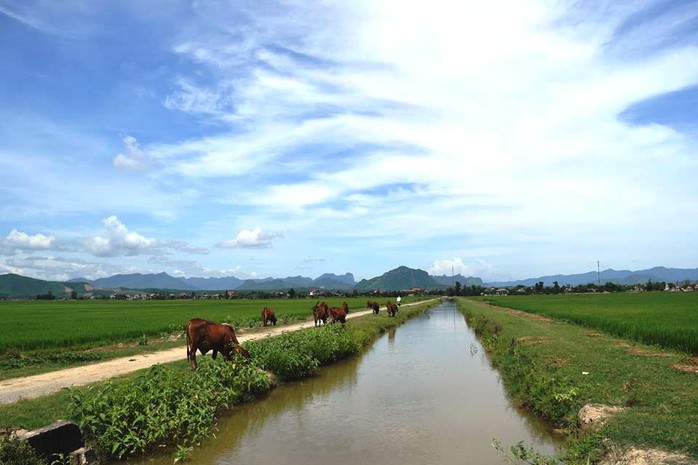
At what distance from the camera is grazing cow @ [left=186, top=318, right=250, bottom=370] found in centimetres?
1491

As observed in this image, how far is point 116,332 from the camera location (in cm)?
2453

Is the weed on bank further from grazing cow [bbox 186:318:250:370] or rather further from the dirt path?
the dirt path

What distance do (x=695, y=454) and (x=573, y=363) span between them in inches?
329

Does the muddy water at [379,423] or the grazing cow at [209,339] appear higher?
the grazing cow at [209,339]

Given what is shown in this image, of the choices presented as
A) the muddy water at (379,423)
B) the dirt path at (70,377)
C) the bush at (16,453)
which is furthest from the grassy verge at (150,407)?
the bush at (16,453)

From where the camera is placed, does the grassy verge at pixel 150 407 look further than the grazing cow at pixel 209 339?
No

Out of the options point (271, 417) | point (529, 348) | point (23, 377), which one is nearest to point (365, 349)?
point (529, 348)

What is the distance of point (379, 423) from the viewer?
1150cm

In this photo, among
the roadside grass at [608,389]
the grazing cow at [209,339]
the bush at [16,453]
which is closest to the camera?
the bush at [16,453]

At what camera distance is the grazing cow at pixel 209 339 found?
14906mm

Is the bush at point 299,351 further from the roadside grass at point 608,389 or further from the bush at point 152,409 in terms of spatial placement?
the roadside grass at point 608,389

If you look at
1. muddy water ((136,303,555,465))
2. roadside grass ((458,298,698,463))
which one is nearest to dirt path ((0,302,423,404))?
muddy water ((136,303,555,465))

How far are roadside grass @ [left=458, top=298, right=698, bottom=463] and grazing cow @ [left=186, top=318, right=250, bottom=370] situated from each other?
8503 millimetres

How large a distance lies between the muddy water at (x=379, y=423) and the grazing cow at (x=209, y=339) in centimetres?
195
